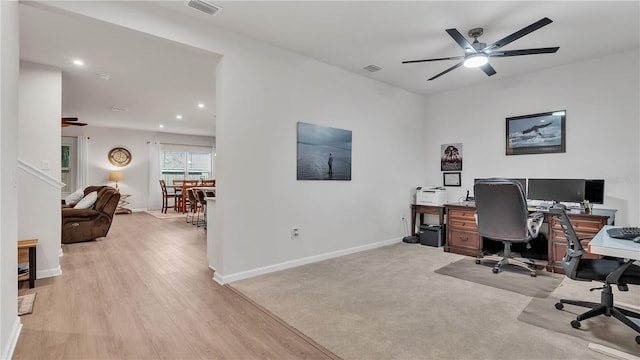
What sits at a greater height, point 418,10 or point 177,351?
point 418,10

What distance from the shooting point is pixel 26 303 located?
258 cm

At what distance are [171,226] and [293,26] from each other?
538cm

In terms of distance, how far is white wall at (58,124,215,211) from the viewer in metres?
8.91

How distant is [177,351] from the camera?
192 cm

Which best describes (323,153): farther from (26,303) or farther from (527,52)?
(26,303)

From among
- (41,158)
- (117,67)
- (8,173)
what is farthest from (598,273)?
(41,158)

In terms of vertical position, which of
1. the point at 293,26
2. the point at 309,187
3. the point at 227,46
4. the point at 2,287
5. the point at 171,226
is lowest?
the point at 171,226

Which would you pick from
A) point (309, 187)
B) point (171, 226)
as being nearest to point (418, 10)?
point (309, 187)

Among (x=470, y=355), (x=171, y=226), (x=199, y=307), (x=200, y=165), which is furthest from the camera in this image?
(x=200, y=165)

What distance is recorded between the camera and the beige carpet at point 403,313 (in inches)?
77.0

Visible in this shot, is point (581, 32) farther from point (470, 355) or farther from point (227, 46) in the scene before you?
point (227, 46)

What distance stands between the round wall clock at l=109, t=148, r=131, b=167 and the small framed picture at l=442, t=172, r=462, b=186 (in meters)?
9.23

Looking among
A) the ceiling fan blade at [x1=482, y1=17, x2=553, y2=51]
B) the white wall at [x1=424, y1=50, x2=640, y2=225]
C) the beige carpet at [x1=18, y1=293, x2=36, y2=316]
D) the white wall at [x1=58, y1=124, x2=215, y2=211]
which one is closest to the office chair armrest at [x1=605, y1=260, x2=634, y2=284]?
the ceiling fan blade at [x1=482, y1=17, x2=553, y2=51]

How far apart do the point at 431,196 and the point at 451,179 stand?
1.85ft
